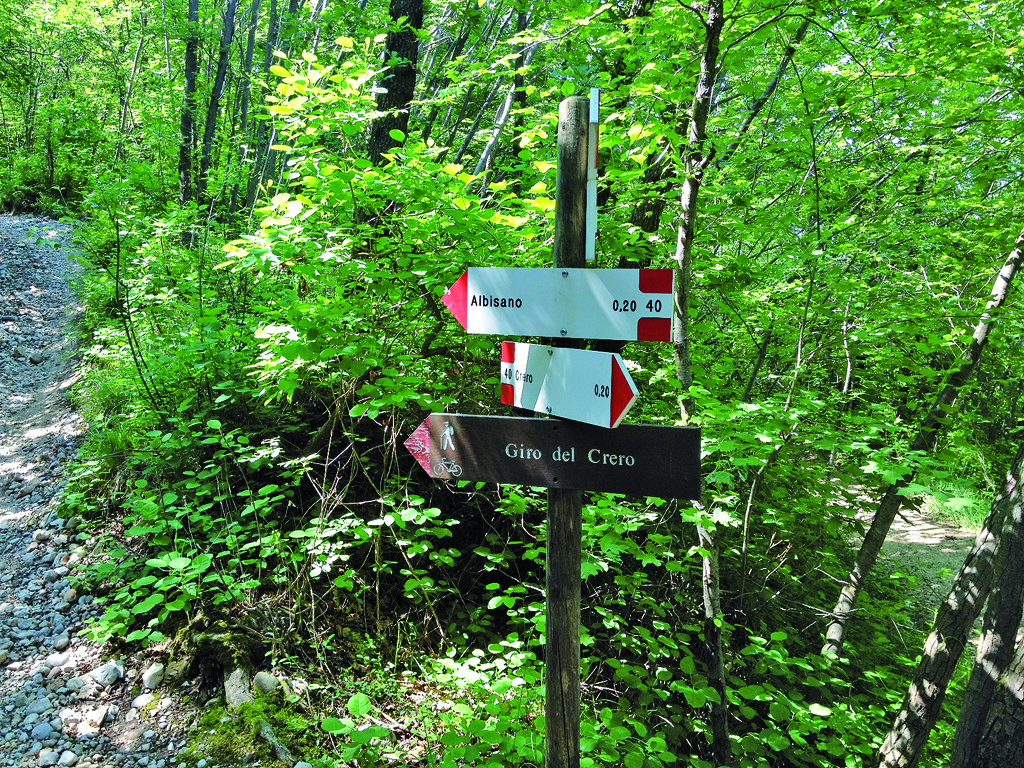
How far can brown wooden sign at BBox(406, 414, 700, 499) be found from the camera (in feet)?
5.57

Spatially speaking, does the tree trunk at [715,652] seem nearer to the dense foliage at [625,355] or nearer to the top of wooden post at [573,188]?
the dense foliage at [625,355]

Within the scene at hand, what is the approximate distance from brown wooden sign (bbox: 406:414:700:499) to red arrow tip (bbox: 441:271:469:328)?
1.15 ft

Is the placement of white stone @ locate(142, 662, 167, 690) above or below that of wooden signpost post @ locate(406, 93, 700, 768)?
below

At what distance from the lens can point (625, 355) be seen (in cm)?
426

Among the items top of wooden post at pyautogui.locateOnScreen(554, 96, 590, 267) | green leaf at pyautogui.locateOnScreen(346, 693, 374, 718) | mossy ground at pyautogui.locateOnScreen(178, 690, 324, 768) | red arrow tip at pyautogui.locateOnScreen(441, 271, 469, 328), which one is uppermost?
top of wooden post at pyautogui.locateOnScreen(554, 96, 590, 267)

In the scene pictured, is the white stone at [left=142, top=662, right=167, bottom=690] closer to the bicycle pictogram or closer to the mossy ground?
the mossy ground

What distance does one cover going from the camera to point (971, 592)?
3.48 meters

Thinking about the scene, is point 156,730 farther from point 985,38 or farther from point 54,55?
point 54,55

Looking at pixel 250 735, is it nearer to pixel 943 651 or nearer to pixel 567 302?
pixel 567 302

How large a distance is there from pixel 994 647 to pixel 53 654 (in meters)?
5.19

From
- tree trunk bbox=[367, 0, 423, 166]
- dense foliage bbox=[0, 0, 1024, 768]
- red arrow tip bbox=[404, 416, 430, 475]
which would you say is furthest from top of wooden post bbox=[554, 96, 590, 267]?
tree trunk bbox=[367, 0, 423, 166]

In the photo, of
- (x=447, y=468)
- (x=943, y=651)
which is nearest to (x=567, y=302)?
(x=447, y=468)

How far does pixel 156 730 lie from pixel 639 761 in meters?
2.37

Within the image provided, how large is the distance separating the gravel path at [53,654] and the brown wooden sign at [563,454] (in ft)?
7.24
